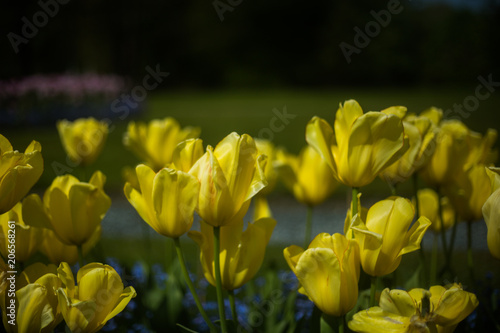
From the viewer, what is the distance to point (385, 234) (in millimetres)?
631

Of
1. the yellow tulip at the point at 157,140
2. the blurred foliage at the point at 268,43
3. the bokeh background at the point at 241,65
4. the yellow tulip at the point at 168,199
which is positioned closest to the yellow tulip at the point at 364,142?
the yellow tulip at the point at 168,199

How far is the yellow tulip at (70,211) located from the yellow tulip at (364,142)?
1.17 feet

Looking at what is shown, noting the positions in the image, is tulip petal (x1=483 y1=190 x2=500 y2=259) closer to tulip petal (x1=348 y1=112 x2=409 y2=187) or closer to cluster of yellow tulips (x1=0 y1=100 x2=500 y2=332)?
cluster of yellow tulips (x1=0 y1=100 x2=500 y2=332)

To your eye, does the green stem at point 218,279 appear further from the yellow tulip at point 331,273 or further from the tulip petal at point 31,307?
the tulip petal at point 31,307

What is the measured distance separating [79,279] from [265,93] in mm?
19312

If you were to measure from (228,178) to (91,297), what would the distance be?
22 cm

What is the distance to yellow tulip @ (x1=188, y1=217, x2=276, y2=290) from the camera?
0.70 metres

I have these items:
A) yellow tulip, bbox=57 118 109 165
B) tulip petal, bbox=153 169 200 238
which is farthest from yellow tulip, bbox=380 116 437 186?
yellow tulip, bbox=57 118 109 165

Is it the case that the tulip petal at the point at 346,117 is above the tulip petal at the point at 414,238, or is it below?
above

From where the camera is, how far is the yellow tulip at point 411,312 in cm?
58

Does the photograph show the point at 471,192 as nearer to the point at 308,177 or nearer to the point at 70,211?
the point at 308,177

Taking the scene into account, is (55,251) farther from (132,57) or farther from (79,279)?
(132,57)

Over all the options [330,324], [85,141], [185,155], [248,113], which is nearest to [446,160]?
[330,324]

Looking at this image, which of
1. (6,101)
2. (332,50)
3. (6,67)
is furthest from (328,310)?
(332,50)
